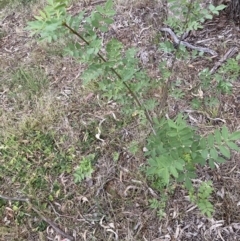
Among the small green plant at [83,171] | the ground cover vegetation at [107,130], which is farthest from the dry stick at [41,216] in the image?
the small green plant at [83,171]

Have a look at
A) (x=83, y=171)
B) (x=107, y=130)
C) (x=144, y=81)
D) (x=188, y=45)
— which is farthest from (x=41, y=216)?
(x=188, y=45)

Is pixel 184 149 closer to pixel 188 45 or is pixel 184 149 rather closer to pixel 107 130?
pixel 107 130

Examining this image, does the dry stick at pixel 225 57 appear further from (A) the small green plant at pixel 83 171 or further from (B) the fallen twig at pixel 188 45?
(A) the small green plant at pixel 83 171

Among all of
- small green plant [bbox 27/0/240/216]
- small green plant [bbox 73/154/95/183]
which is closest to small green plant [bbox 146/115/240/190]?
small green plant [bbox 27/0/240/216]

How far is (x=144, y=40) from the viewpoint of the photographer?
9.77 ft

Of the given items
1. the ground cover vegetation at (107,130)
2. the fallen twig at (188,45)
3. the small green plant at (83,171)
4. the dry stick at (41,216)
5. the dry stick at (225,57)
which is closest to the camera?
the ground cover vegetation at (107,130)

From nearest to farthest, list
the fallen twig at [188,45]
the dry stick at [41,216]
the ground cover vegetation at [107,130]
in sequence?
the ground cover vegetation at [107,130] < the dry stick at [41,216] < the fallen twig at [188,45]

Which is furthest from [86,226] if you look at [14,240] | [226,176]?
[226,176]

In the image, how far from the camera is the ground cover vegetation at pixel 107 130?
1.75 meters

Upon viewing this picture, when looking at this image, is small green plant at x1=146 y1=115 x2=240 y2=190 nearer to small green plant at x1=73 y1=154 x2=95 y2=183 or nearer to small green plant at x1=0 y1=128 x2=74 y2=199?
small green plant at x1=73 y1=154 x2=95 y2=183

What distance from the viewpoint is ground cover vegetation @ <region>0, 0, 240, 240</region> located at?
5.76ft

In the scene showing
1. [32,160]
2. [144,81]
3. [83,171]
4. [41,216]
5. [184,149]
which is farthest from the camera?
[32,160]

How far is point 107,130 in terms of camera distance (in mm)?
2504

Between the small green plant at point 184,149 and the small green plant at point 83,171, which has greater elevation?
the small green plant at point 184,149
